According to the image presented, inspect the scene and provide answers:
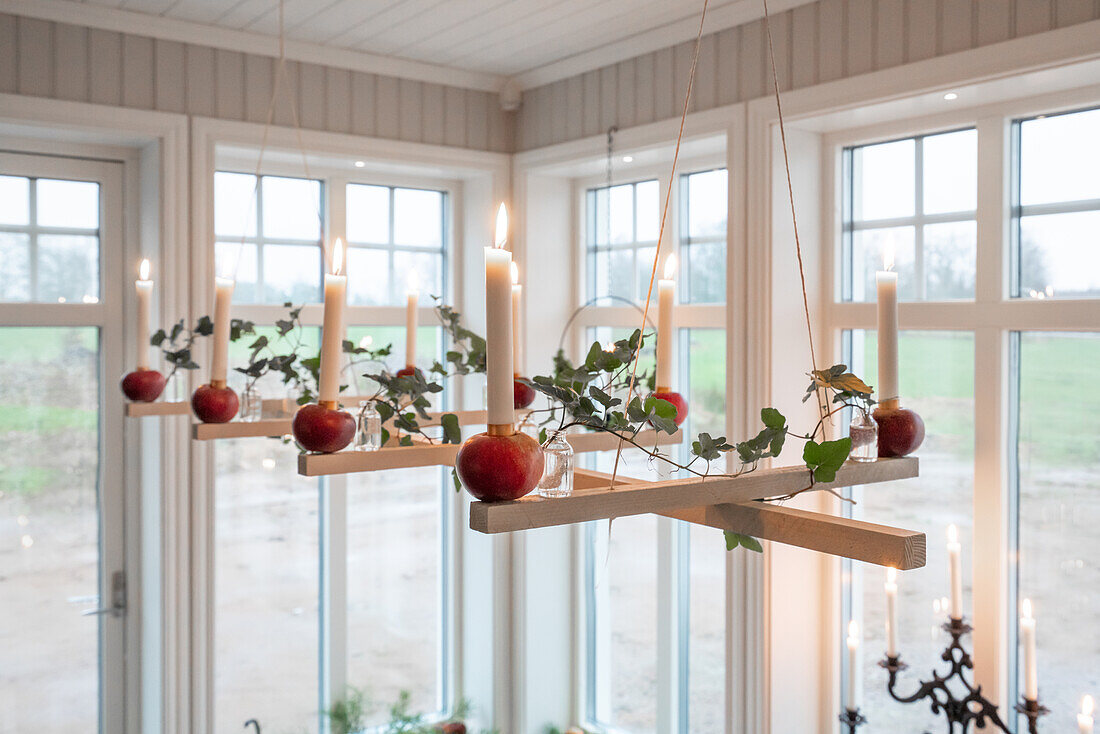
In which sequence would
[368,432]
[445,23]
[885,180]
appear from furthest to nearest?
[445,23]
[885,180]
[368,432]

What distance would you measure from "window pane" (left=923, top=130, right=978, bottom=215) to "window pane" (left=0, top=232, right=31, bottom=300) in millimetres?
2382

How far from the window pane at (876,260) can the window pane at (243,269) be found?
1.77 m

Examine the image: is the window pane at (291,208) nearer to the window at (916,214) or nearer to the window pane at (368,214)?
the window pane at (368,214)

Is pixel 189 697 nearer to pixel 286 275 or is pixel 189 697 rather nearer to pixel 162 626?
pixel 162 626

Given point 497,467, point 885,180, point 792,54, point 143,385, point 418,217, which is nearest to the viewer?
point 497,467

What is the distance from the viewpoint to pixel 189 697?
107 inches

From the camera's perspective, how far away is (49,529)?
281 cm

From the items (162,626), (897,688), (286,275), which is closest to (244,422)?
(162,626)

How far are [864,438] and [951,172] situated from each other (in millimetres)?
1298

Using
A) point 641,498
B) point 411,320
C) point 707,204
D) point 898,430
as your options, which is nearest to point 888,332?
point 898,430

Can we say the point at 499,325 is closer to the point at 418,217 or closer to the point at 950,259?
the point at 950,259

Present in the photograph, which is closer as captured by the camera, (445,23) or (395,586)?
(445,23)

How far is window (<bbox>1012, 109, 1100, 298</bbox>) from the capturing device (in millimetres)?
2057

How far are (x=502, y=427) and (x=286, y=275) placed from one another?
2.28 metres
